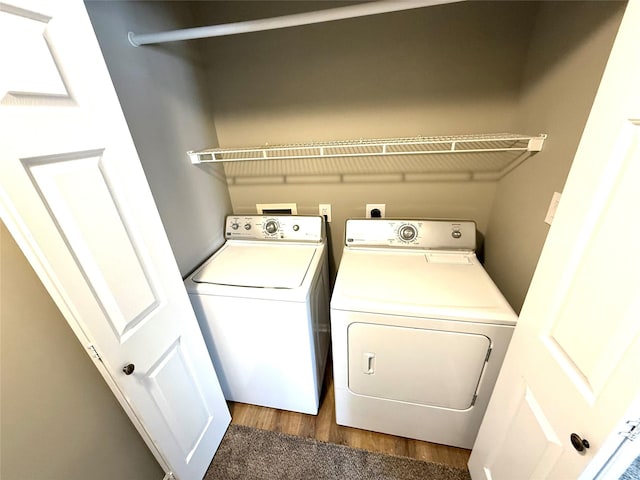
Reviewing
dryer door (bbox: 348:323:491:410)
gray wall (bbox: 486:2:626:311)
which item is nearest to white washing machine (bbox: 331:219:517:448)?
dryer door (bbox: 348:323:491:410)

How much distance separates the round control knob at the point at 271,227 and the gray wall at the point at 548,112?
1408 mm

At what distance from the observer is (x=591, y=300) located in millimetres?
667

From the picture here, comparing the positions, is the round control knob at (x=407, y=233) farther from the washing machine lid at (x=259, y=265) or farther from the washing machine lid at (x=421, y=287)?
the washing machine lid at (x=259, y=265)

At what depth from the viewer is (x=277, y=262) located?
1.59m

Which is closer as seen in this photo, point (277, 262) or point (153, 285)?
point (153, 285)

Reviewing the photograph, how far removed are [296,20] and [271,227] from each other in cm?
113

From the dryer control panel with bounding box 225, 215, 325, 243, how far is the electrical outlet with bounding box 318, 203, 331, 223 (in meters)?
0.19

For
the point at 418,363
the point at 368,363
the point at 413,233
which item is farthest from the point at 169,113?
the point at 418,363

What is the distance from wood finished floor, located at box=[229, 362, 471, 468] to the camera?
4.99ft

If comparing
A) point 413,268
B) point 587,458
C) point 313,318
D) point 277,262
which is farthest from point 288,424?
point 587,458

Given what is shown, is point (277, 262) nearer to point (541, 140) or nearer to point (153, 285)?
point (153, 285)

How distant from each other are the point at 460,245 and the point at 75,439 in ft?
6.58

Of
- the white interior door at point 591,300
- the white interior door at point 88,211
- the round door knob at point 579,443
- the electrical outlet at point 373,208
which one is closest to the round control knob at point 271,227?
the electrical outlet at point 373,208

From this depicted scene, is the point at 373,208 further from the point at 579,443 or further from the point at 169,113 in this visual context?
the point at 579,443
